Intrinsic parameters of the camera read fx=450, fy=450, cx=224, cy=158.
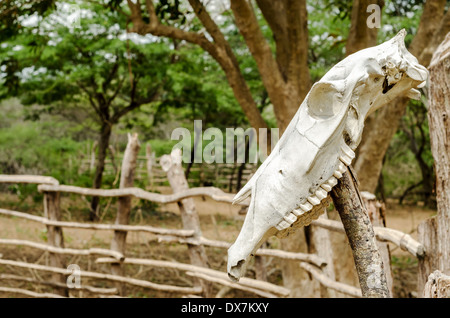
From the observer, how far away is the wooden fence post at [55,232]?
4.22 metres

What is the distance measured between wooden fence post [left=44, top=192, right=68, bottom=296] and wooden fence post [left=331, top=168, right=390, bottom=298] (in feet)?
12.0

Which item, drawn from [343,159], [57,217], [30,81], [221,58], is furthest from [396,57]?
[30,81]

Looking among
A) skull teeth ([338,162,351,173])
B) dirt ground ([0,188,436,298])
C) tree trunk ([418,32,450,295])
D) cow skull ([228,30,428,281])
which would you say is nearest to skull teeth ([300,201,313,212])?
cow skull ([228,30,428,281])

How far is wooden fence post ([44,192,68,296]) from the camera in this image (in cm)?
422

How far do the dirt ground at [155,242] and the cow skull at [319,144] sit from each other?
11.3 ft

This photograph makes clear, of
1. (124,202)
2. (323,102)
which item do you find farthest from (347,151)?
(124,202)

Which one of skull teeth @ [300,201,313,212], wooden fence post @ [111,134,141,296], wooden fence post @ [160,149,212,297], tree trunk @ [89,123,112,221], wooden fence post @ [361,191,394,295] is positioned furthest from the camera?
tree trunk @ [89,123,112,221]

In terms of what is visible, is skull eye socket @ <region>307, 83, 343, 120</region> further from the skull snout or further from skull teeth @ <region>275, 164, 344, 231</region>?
the skull snout

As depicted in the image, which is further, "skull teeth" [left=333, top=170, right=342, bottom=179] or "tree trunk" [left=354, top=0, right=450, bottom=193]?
"tree trunk" [left=354, top=0, right=450, bottom=193]

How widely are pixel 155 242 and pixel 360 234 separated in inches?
225

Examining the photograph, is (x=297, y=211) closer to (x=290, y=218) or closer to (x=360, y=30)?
(x=290, y=218)

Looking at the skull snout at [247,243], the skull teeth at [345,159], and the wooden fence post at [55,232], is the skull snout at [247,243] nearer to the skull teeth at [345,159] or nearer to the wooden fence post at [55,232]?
the skull teeth at [345,159]

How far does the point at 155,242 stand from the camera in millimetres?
6547

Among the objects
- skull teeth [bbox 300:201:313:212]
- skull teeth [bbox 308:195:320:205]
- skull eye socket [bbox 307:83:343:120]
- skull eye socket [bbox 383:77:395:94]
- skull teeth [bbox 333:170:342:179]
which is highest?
skull eye socket [bbox 383:77:395:94]
